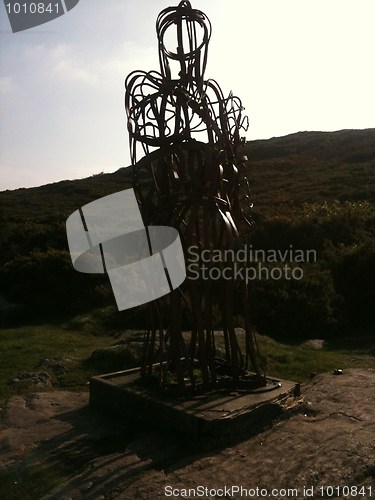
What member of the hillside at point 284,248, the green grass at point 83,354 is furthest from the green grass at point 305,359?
the hillside at point 284,248

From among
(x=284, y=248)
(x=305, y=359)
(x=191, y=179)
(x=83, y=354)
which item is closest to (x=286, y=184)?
(x=284, y=248)

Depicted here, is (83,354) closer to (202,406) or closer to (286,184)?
(202,406)

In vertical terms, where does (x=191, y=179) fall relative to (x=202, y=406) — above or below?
above

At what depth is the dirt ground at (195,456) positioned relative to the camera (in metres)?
3.46

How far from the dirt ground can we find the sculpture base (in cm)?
10

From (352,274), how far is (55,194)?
20145 millimetres

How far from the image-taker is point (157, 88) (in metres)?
4.87

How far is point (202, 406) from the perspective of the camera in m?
4.35

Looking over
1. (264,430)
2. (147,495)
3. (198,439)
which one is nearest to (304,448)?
(264,430)

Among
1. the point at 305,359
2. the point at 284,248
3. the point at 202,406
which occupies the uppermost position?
the point at 284,248

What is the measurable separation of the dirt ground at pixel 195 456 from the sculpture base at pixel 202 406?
0.32ft

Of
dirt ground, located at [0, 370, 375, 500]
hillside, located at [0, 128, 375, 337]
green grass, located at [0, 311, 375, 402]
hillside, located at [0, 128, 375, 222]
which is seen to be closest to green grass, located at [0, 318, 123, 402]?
green grass, located at [0, 311, 375, 402]

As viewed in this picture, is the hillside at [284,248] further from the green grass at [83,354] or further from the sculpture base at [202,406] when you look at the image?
the sculpture base at [202,406]

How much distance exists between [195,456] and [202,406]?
0.50 m
